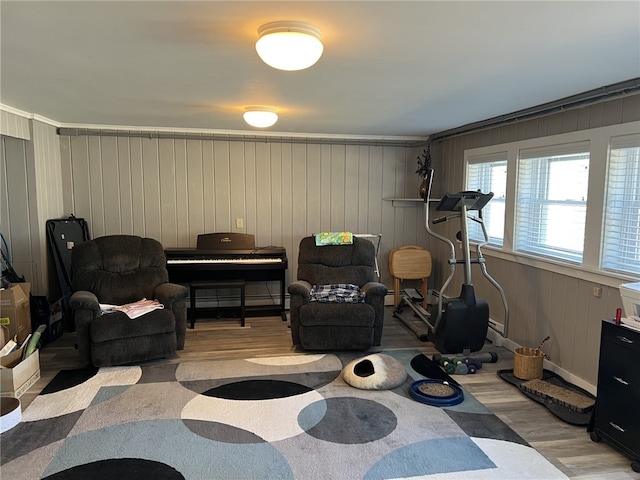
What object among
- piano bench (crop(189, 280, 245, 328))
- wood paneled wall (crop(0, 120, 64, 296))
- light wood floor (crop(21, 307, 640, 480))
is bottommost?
light wood floor (crop(21, 307, 640, 480))

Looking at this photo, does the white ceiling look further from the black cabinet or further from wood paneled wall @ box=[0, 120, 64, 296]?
the black cabinet

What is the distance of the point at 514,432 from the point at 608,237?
61.1 inches

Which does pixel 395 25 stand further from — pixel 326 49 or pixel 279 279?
pixel 279 279

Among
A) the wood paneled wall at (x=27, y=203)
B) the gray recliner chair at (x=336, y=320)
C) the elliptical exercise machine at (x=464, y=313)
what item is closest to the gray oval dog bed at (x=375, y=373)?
the gray recliner chair at (x=336, y=320)

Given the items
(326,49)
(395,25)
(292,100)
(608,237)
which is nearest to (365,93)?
(292,100)

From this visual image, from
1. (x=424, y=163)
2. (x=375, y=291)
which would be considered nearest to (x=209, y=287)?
(x=375, y=291)

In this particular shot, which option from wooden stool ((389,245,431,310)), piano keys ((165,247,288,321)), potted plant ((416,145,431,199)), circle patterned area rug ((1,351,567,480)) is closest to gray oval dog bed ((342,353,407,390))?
circle patterned area rug ((1,351,567,480))

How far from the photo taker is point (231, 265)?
494 centimetres

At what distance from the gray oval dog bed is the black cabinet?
50.6 inches

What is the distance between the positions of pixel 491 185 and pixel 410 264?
137cm

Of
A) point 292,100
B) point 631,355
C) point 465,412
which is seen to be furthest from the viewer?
point 292,100

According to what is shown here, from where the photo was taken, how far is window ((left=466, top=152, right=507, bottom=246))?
453cm

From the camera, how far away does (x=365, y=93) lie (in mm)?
3283

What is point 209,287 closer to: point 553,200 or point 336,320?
point 336,320
